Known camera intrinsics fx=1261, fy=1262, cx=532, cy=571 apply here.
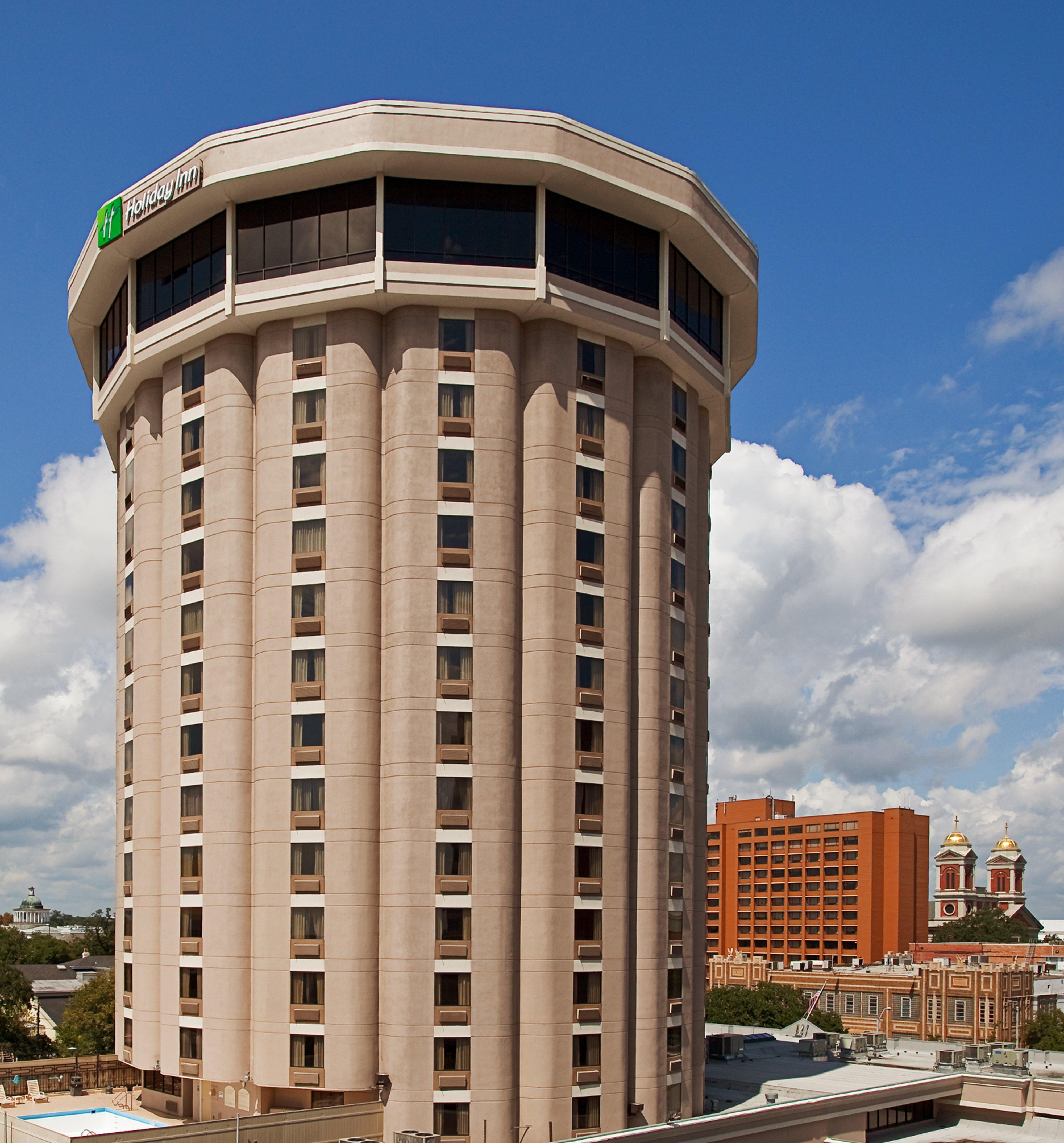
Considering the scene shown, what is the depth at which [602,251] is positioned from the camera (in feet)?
204

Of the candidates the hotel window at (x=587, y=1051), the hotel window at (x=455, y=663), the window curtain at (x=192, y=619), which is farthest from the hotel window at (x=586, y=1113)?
the window curtain at (x=192, y=619)

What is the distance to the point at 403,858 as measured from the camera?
5581 cm

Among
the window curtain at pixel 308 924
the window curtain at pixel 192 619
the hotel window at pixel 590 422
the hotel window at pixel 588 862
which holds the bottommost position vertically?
the window curtain at pixel 308 924

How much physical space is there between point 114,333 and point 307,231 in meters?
16.9

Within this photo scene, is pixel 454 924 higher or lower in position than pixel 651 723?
lower

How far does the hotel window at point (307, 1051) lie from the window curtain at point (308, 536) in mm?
21709

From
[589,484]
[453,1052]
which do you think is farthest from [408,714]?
[453,1052]

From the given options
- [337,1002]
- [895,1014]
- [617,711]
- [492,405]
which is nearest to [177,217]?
[492,405]

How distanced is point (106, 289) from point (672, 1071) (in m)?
50.8

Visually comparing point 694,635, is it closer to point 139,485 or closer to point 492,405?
point 492,405

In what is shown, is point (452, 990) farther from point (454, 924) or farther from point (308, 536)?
point (308, 536)

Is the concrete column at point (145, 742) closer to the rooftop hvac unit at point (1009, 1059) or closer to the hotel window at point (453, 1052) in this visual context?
the hotel window at point (453, 1052)

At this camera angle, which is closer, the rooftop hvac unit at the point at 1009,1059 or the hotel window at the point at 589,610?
the hotel window at the point at 589,610

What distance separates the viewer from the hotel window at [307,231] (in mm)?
59000
